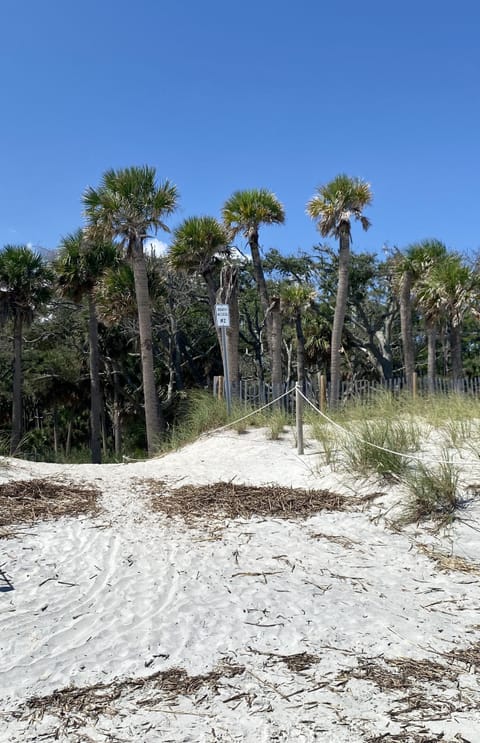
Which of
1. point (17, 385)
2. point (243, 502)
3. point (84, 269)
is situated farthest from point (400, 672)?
point (17, 385)

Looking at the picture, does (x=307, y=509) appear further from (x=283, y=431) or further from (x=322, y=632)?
(x=283, y=431)

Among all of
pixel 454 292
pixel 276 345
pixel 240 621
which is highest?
pixel 454 292

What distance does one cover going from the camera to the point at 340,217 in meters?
20.5

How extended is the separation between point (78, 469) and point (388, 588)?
6.75 metres

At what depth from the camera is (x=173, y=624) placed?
422cm

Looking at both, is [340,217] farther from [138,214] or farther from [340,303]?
[138,214]

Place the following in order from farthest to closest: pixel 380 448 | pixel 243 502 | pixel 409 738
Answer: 1. pixel 380 448
2. pixel 243 502
3. pixel 409 738

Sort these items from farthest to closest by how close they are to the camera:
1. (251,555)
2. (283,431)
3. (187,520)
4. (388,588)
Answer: (283,431) < (187,520) < (251,555) < (388,588)

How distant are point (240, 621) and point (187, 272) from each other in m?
17.3

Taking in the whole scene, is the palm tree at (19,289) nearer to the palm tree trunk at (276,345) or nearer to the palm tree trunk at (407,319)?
the palm tree trunk at (276,345)

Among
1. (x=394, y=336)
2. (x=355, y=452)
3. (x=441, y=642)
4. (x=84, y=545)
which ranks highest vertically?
(x=394, y=336)

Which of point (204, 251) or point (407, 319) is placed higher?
point (204, 251)

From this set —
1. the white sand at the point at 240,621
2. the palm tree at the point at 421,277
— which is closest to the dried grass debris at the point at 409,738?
the white sand at the point at 240,621

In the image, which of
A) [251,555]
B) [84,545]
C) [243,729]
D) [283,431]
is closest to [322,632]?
[243,729]
